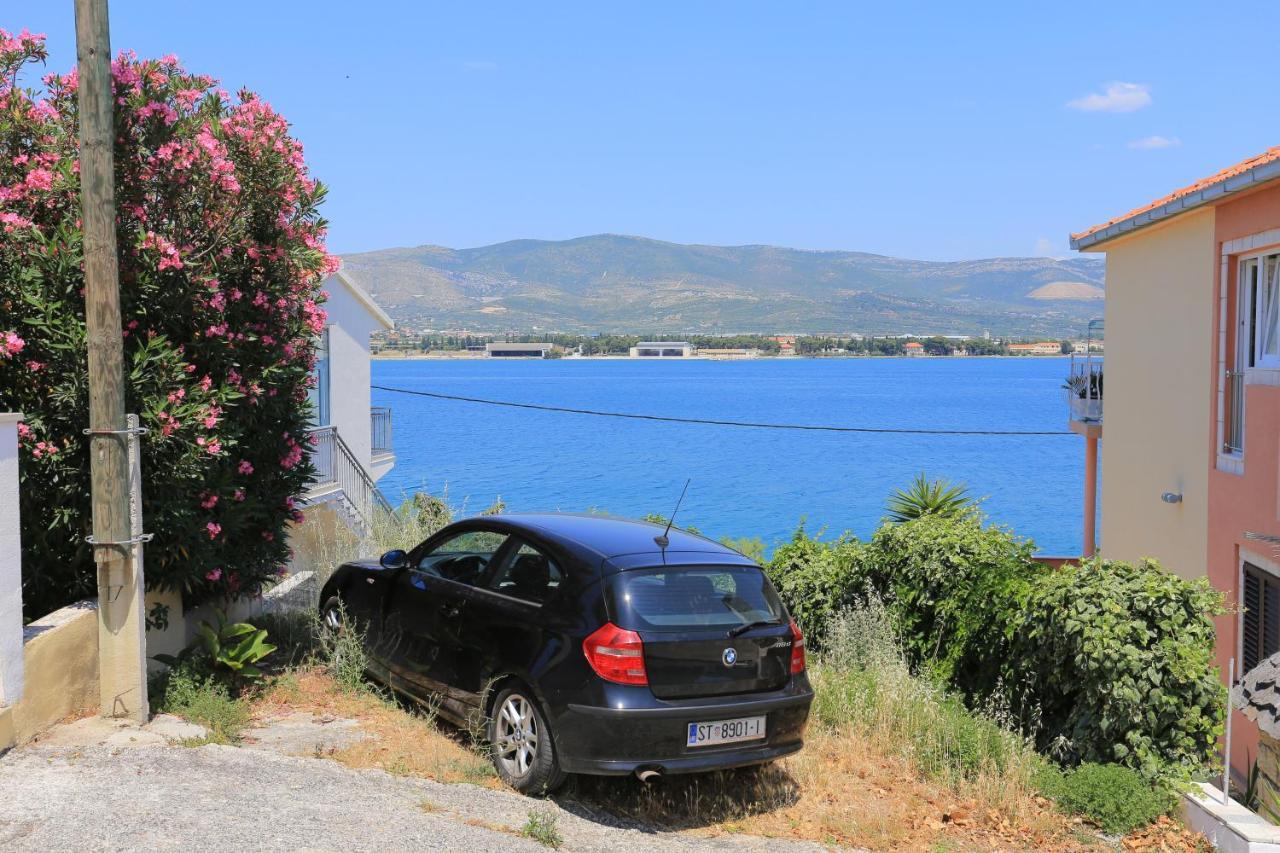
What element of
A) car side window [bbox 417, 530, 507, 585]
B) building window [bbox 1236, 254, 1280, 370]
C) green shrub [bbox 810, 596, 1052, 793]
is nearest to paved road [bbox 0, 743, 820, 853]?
car side window [bbox 417, 530, 507, 585]

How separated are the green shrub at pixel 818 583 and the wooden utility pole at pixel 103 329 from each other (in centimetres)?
624

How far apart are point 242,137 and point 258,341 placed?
1.55 meters

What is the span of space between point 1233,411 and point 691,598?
891cm

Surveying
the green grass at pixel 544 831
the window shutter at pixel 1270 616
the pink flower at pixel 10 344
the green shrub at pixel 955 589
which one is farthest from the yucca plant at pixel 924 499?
the pink flower at pixel 10 344

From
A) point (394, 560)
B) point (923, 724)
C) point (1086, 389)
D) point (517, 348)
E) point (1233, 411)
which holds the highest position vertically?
point (517, 348)

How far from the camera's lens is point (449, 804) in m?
6.41

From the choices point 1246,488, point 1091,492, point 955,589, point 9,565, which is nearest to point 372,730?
point 9,565

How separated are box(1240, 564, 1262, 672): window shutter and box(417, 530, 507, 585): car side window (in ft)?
26.0

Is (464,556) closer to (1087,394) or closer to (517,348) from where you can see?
(1087,394)

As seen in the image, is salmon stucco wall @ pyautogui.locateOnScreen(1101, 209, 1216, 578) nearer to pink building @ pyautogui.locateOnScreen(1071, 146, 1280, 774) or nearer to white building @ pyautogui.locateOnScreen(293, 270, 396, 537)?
pink building @ pyautogui.locateOnScreen(1071, 146, 1280, 774)

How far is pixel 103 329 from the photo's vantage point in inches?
282

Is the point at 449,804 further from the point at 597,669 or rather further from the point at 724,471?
the point at 724,471

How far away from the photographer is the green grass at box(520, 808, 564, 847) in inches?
234

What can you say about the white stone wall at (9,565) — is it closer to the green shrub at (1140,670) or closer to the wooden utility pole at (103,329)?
the wooden utility pole at (103,329)
